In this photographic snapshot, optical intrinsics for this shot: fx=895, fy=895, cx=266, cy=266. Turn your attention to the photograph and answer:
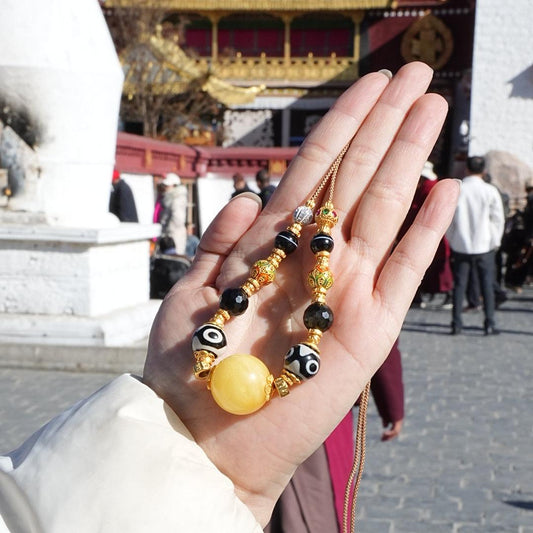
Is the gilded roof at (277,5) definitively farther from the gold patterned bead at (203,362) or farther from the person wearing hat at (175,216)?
the gold patterned bead at (203,362)

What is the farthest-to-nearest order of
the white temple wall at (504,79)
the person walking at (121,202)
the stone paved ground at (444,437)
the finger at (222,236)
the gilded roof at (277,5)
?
1. the gilded roof at (277,5)
2. the white temple wall at (504,79)
3. the person walking at (121,202)
4. the stone paved ground at (444,437)
5. the finger at (222,236)

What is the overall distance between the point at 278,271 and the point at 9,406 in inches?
176

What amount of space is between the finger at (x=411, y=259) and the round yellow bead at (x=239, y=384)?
235 millimetres

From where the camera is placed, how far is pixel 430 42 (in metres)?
24.8

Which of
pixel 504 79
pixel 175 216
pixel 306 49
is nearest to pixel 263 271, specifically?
pixel 175 216

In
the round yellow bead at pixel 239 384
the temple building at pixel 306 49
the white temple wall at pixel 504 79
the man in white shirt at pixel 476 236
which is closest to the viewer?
the round yellow bead at pixel 239 384

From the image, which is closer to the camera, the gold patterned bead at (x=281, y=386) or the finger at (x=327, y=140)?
the gold patterned bead at (x=281, y=386)

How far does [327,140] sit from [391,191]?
0.15 metres

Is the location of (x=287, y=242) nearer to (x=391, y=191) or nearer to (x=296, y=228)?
(x=296, y=228)

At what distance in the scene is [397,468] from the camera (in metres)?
4.64

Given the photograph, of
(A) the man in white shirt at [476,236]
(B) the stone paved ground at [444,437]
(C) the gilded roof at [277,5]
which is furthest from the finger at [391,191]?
(C) the gilded roof at [277,5]

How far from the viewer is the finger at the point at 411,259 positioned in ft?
4.52

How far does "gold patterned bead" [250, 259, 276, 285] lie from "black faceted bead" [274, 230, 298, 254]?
0.12 feet

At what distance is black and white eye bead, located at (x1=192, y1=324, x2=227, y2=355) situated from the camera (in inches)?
50.3
